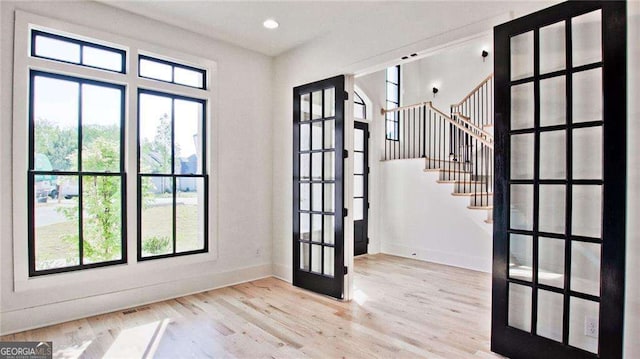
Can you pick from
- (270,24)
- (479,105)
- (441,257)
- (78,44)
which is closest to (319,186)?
(270,24)

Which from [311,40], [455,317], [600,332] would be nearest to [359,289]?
[455,317]

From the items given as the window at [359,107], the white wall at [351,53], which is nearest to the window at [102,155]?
the white wall at [351,53]

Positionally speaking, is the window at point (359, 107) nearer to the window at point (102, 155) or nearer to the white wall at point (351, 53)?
the white wall at point (351, 53)

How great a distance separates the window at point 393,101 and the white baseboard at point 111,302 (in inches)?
164

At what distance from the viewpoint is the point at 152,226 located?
149 inches

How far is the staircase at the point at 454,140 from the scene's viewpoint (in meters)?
5.89

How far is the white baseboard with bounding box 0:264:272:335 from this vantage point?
2938 mm

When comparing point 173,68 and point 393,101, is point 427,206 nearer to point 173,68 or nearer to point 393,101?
point 393,101

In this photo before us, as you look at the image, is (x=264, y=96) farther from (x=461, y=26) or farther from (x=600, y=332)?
(x=600, y=332)

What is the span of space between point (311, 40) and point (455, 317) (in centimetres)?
344

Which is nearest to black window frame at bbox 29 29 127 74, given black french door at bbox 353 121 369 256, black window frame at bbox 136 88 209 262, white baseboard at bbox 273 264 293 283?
black window frame at bbox 136 88 209 262

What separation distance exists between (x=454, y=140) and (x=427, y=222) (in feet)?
6.81

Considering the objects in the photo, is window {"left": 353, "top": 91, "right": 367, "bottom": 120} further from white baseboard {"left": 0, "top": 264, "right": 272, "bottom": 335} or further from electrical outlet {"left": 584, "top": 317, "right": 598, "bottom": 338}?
electrical outlet {"left": 584, "top": 317, "right": 598, "bottom": 338}

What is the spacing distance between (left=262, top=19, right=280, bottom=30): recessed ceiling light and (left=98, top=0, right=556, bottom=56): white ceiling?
0.05 meters
